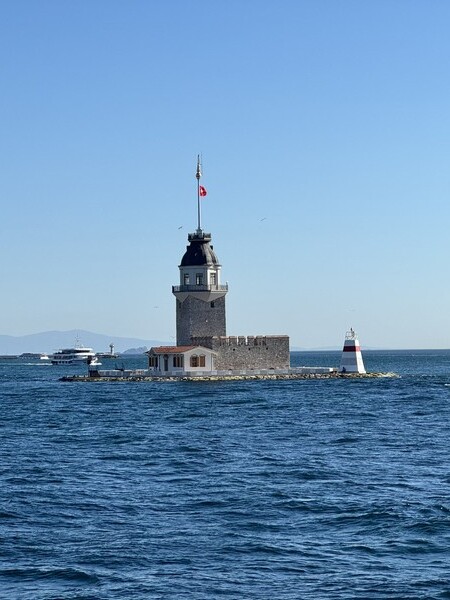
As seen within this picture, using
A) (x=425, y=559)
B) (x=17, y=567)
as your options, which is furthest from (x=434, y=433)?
(x=17, y=567)

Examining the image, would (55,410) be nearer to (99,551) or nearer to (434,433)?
(434,433)

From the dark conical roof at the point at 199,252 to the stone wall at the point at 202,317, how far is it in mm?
3634

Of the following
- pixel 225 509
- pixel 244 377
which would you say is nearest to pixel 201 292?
pixel 244 377

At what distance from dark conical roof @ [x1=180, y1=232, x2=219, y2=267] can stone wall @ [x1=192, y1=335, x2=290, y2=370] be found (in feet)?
23.8

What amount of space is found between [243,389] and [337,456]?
48.4 m

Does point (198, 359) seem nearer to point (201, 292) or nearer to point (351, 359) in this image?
point (201, 292)

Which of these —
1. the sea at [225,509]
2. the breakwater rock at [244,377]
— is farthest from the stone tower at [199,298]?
the sea at [225,509]

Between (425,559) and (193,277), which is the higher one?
(193,277)

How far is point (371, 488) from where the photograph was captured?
33.5 metres

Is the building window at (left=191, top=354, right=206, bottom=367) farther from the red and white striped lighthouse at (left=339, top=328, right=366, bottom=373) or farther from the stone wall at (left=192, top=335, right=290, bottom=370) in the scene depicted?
the red and white striped lighthouse at (left=339, top=328, right=366, bottom=373)

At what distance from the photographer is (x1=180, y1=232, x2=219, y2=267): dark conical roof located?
103 meters

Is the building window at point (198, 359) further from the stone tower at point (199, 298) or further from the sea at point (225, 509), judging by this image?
the sea at point (225, 509)

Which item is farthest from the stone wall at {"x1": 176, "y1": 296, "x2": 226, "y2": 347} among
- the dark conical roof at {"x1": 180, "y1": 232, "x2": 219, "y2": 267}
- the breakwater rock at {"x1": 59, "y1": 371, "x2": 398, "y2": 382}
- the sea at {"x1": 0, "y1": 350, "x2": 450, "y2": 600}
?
the sea at {"x1": 0, "y1": 350, "x2": 450, "y2": 600}

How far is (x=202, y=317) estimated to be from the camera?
102 meters
